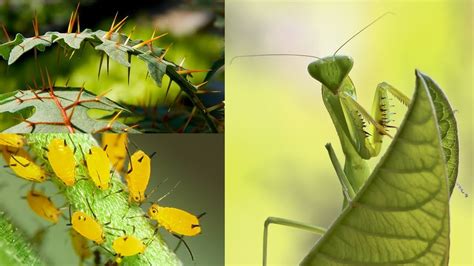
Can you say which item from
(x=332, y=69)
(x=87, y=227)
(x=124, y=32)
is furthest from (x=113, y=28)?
(x=332, y=69)

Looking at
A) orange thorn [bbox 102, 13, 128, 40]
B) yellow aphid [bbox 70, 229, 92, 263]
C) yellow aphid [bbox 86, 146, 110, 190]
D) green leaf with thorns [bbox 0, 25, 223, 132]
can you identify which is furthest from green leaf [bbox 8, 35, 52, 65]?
yellow aphid [bbox 70, 229, 92, 263]

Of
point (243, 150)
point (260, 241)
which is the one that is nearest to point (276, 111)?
point (243, 150)

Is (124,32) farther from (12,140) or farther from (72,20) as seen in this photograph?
(12,140)

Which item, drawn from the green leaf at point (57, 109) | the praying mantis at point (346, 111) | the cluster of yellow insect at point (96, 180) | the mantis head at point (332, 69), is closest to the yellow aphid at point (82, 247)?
the cluster of yellow insect at point (96, 180)

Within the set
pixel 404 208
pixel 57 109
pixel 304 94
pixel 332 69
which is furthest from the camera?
A: pixel 304 94

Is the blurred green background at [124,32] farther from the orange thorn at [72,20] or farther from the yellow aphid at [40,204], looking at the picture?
the yellow aphid at [40,204]

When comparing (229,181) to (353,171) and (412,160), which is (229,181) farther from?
(412,160)

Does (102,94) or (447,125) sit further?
(102,94)
